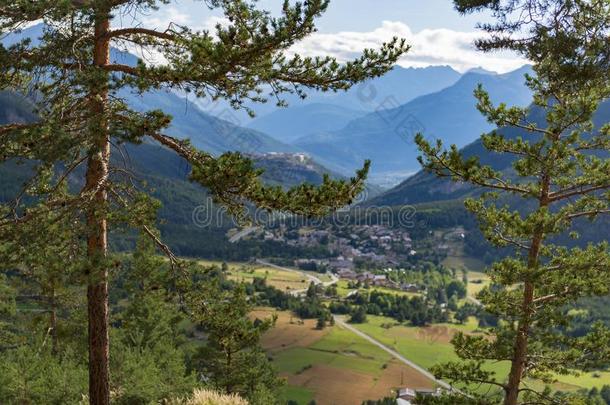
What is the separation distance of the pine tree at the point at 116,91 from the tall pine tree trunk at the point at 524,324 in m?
6.62

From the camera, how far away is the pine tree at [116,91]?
339 inches

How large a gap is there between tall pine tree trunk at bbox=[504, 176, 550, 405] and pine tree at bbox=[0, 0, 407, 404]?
6621mm

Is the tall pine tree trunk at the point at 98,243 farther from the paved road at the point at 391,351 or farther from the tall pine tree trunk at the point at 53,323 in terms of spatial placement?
the paved road at the point at 391,351

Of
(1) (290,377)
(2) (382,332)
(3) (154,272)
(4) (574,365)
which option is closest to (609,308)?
(2) (382,332)

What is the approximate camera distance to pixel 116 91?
9453mm

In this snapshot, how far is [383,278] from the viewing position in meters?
135

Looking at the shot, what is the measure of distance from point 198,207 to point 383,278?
255 feet

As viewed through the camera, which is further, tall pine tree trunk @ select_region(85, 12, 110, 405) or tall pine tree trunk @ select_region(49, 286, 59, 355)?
tall pine tree trunk @ select_region(49, 286, 59, 355)

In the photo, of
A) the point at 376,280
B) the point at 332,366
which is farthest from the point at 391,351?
the point at 376,280

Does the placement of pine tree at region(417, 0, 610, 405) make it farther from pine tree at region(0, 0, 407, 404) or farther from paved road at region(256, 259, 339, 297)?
paved road at region(256, 259, 339, 297)

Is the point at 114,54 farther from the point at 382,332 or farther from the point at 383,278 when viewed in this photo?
the point at 383,278

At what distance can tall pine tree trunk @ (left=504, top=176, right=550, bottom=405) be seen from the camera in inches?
540

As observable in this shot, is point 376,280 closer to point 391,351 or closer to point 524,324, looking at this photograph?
point 391,351

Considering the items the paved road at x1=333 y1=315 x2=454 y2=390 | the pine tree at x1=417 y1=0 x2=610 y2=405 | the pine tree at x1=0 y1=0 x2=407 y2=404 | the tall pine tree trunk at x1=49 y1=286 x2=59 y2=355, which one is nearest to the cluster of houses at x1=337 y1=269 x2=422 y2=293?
the paved road at x1=333 y1=315 x2=454 y2=390
